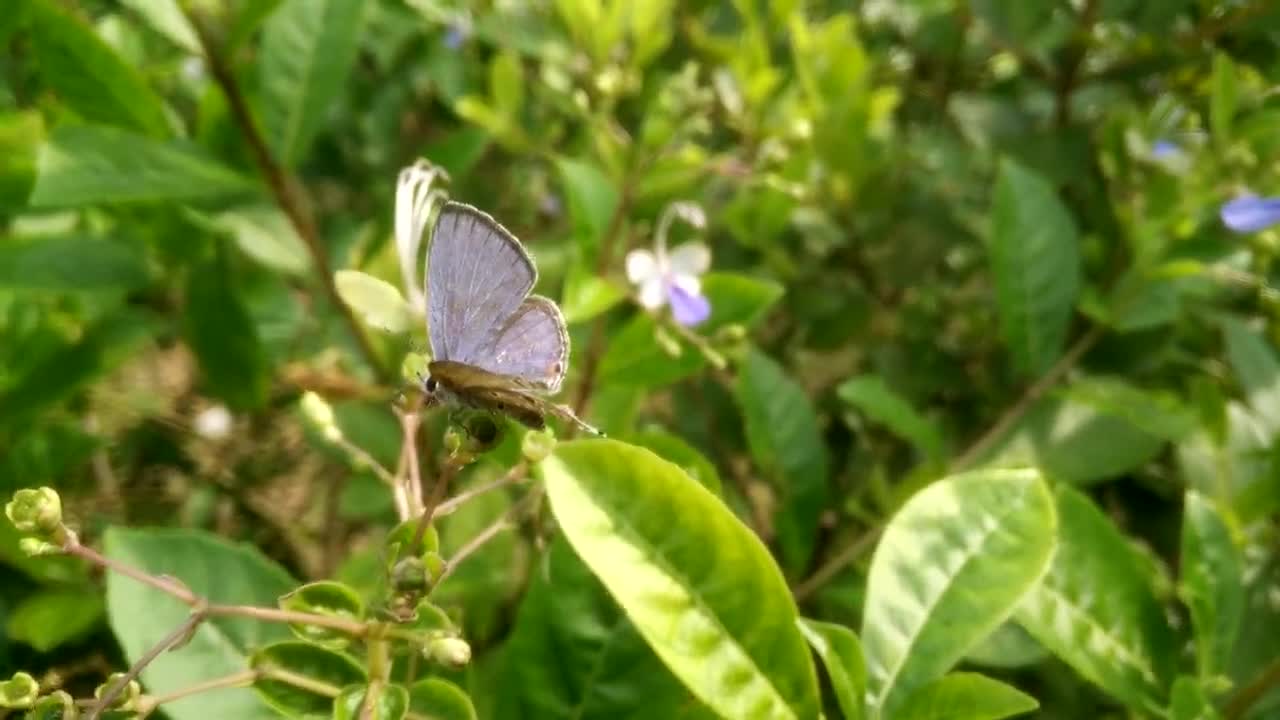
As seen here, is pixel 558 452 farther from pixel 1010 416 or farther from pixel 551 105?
pixel 551 105

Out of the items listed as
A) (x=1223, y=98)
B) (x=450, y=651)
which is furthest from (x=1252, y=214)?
(x=450, y=651)

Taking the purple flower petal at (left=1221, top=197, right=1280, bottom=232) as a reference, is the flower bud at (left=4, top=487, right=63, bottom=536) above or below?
above

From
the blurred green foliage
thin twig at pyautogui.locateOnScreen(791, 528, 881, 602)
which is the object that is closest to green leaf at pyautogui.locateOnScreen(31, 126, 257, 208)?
the blurred green foliage

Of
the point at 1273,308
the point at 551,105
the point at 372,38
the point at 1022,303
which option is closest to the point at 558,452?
the point at 1022,303

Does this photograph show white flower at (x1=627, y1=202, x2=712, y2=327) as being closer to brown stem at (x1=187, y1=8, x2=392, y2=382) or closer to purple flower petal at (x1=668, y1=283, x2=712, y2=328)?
purple flower petal at (x1=668, y1=283, x2=712, y2=328)

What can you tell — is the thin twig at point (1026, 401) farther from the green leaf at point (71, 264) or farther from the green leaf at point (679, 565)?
the green leaf at point (71, 264)
